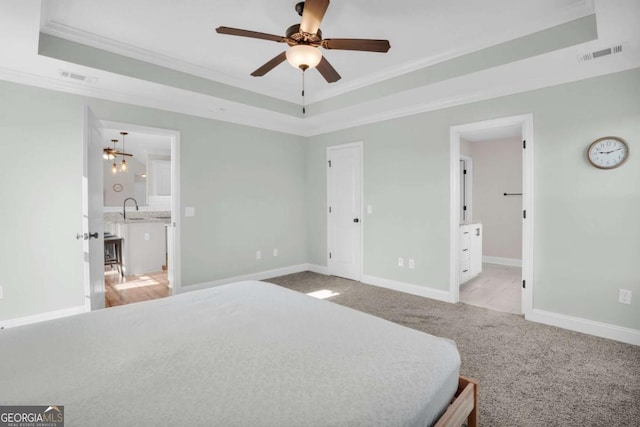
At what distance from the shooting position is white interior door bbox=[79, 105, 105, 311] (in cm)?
255

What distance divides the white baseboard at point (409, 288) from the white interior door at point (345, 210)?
9.8 inches

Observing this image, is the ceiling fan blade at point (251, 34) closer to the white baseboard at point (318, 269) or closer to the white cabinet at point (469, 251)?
the white cabinet at point (469, 251)

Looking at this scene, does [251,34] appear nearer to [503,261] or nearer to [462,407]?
[462,407]

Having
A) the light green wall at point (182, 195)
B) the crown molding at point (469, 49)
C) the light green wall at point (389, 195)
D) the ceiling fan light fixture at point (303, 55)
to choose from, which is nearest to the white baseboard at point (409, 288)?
the light green wall at point (389, 195)

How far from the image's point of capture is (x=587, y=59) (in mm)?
2705

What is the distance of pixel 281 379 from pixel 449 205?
3261mm

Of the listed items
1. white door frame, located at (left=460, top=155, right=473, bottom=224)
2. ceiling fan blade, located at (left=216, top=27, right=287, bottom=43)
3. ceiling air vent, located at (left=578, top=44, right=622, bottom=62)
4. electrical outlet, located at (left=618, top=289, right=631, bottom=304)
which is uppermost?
ceiling air vent, located at (left=578, top=44, right=622, bottom=62)

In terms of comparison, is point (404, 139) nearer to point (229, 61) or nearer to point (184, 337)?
point (229, 61)

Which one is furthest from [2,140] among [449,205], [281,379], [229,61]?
[449,205]

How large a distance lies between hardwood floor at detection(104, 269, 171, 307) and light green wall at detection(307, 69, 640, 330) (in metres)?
3.42

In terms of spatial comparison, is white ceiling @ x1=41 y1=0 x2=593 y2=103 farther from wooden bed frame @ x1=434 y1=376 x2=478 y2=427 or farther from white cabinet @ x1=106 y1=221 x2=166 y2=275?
white cabinet @ x1=106 y1=221 x2=166 y2=275

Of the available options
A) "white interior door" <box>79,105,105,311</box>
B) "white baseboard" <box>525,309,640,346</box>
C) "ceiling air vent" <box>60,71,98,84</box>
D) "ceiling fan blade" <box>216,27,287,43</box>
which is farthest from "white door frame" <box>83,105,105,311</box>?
"white baseboard" <box>525,309,640,346</box>

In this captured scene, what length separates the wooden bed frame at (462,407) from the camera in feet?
3.93

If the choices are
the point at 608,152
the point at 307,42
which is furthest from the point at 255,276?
the point at 608,152
